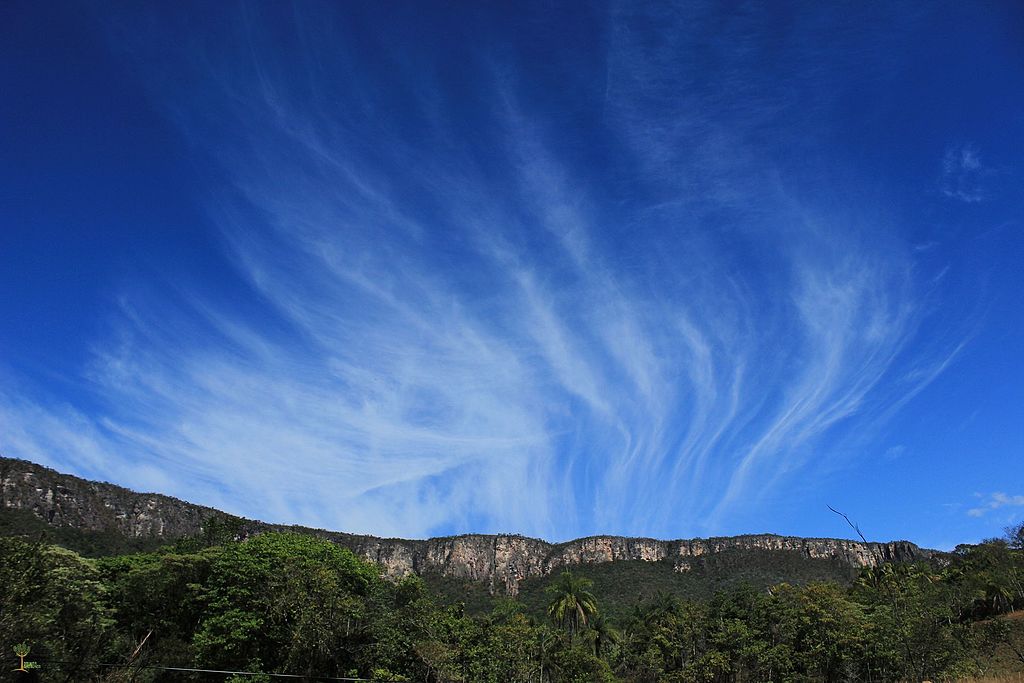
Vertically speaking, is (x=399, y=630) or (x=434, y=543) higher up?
(x=434, y=543)

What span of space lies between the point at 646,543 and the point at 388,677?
480ft

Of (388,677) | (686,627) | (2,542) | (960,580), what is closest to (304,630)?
(388,677)

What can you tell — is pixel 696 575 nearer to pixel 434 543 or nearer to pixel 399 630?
pixel 434 543

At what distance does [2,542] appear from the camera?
831 inches

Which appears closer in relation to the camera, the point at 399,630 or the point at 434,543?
the point at 399,630

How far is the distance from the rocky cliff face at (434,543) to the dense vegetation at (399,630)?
266 feet

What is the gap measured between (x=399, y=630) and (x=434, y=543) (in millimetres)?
142766

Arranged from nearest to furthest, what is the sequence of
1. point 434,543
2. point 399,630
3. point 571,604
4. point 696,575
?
1. point 399,630
2. point 571,604
3. point 696,575
4. point 434,543

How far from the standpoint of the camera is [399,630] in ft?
115

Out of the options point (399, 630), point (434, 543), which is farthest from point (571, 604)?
point (434, 543)

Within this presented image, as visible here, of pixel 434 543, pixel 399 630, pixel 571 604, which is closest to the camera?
pixel 399 630

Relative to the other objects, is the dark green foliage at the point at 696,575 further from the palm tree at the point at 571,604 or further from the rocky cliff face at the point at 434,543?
the palm tree at the point at 571,604

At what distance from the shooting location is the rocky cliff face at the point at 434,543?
11444cm

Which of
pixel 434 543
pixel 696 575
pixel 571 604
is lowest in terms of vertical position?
pixel 571 604
